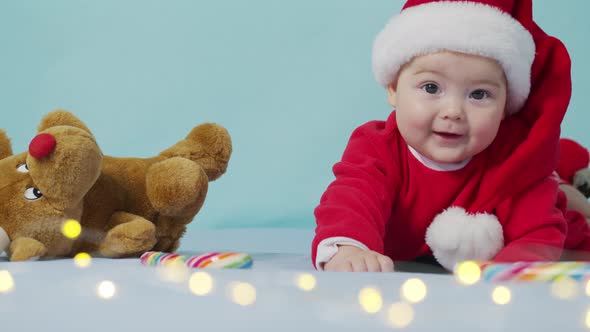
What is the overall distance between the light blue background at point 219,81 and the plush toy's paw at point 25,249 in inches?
49.5

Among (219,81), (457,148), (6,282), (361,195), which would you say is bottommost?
(6,282)

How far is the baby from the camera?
→ 1.13 m

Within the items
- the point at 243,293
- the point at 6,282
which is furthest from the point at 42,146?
the point at 243,293

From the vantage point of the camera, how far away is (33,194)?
1178mm

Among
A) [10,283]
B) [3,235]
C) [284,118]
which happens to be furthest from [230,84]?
[10,283]

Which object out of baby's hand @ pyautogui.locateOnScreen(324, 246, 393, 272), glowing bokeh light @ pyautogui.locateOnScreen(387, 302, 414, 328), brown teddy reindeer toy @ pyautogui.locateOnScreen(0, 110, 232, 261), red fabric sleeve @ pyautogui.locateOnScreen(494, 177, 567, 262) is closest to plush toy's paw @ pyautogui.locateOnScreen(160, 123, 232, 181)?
brown teddy reindeer toy @ pyautogui.locateOnScreen(0, 110, 232, 261)

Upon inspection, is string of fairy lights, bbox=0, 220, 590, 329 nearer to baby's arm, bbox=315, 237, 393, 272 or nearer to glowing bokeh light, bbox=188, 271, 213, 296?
glowing bokeh light, bbox=188, 271, 213, 296

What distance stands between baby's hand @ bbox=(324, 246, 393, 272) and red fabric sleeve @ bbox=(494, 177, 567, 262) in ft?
0.74

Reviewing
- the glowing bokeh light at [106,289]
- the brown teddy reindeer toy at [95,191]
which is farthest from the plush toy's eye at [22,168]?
the glowing bokeh light at [106,289]

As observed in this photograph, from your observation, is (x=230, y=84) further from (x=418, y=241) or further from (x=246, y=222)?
(x=418, y=241)

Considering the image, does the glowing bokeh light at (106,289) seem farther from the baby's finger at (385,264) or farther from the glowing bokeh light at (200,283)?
the baby's finger at (385,264)

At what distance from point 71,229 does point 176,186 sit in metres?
0.18

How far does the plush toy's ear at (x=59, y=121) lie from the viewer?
1283 mm

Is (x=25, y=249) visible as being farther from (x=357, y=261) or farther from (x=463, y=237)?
(x=463, y=237)
